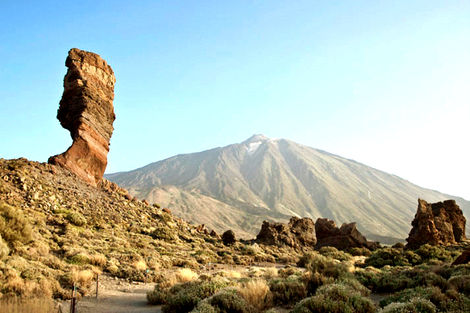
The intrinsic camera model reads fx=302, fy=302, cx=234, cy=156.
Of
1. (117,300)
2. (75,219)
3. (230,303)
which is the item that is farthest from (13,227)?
(230,303)

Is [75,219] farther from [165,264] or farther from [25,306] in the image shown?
[25,306]

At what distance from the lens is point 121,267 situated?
1543 centimetres

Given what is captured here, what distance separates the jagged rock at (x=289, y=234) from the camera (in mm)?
35500

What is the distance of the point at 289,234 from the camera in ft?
120

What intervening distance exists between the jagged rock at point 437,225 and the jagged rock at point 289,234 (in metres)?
11.3

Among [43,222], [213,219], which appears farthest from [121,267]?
[213,219]

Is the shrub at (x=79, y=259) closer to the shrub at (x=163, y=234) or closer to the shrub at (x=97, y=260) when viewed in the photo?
the shrub at (x=97, y=260)

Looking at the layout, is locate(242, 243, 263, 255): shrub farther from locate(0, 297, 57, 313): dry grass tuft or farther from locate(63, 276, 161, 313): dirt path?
locate(0, 297, 57, 313): dry grass tuft

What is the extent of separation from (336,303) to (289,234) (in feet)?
99.6

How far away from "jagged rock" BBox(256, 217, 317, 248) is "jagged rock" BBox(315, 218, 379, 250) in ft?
10.4

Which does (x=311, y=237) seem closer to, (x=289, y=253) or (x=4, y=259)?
(x=289, y=253)

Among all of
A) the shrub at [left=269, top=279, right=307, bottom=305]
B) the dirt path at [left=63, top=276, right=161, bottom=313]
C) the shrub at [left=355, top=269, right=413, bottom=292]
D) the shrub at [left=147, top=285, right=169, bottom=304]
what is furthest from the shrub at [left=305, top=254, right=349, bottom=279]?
the dirt path at [left=63, top=276, right=161, bottom=313]

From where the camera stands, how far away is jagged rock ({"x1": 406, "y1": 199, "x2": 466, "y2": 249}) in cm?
3353

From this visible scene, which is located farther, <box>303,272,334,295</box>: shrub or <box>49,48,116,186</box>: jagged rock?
<box>49,48,116,186</box>: jagged rock
